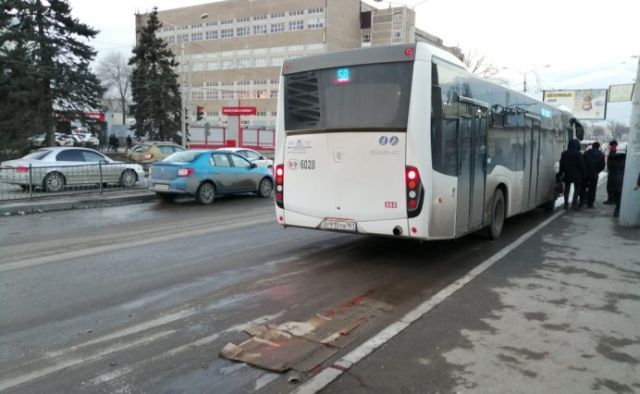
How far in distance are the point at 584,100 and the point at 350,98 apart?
65.1 metres

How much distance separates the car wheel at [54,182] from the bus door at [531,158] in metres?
14.8

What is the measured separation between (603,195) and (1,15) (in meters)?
36.7

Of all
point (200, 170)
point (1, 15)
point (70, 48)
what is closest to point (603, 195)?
point (200, 170)

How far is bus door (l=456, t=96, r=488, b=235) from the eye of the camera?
25.8ft

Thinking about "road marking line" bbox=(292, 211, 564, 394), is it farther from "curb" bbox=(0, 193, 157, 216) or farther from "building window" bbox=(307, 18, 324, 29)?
"building window" bbox=(307, 18, 324, 29)

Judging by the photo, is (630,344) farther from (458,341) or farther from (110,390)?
(110,390)

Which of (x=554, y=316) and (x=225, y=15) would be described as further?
(x=225, y=15)

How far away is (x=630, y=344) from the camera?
4.85m

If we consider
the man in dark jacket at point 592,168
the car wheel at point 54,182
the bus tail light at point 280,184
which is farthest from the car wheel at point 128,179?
the man in dark jacket at point 592,168

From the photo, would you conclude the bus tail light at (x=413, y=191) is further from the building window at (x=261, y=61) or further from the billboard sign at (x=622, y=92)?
the building window at (x=261, y=61)

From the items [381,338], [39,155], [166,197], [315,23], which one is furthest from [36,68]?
[315,23]

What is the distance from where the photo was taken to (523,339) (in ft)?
16.1

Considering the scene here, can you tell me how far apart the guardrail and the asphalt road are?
4656 millimetres

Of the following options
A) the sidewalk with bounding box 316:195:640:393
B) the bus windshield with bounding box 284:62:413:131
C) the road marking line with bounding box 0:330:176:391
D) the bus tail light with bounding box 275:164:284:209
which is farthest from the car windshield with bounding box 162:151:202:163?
the road marking line with bounding box 0:330:176:391
